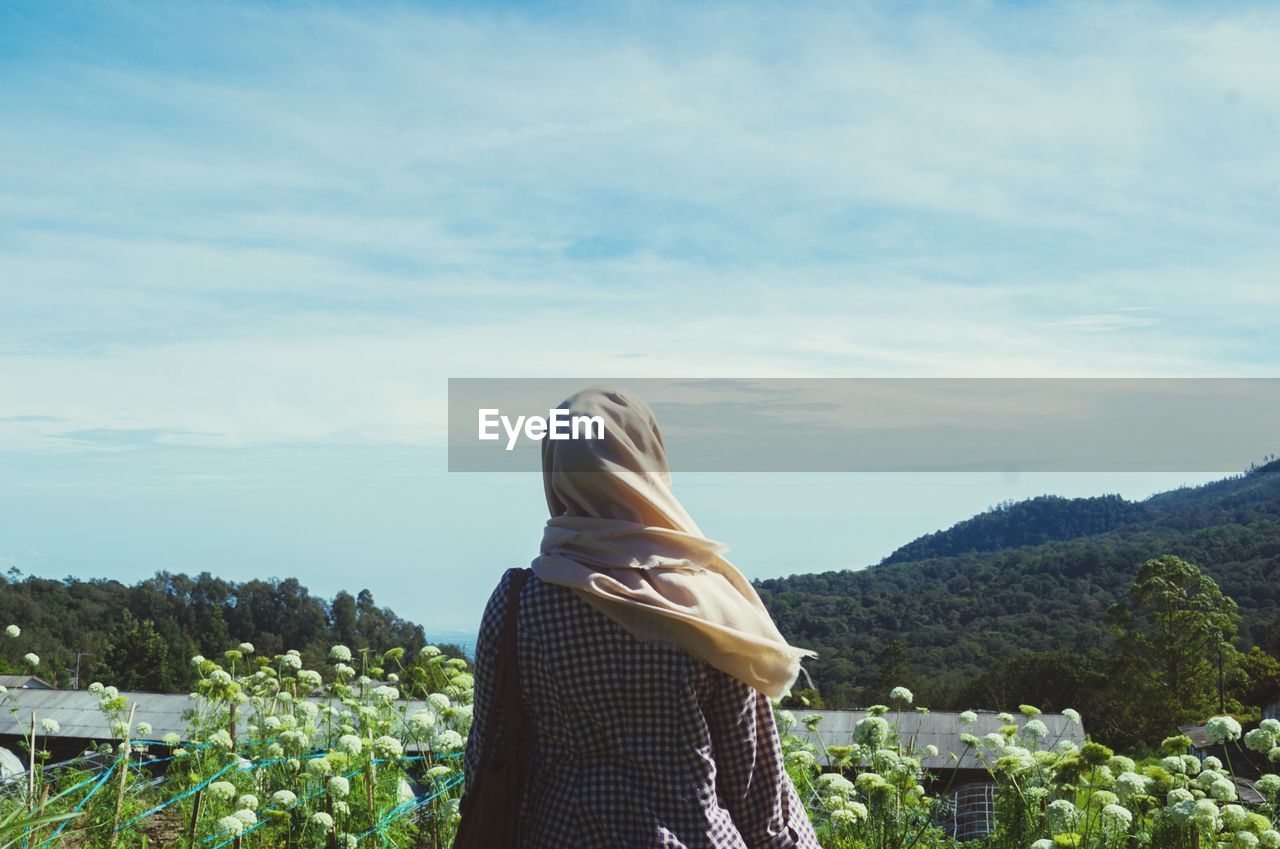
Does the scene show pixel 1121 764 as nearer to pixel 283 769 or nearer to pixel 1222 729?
pixel 1222 729

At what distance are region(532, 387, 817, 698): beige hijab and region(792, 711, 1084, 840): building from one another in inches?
83.3

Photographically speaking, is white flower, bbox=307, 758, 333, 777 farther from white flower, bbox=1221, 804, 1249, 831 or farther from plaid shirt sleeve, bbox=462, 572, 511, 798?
white flower, bbox=1221, 804, 1249, 831

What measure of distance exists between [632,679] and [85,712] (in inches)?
158

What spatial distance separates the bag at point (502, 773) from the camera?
7.30ft

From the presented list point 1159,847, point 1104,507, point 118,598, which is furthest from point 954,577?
point 1159,847

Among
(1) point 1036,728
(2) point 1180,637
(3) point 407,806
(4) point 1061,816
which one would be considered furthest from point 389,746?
(2) point 1180,637

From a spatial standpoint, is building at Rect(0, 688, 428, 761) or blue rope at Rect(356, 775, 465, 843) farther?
building at Rect(0, 688, 428, 761)

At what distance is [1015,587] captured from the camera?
16.4 meters

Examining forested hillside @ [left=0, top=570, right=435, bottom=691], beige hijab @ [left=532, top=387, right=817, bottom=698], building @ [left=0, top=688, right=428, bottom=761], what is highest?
beige hijab @ [left=532, top=387, right=817, bottom=698]

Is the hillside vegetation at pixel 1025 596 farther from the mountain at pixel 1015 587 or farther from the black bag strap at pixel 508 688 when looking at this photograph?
the black bag strap at pixel 508 688

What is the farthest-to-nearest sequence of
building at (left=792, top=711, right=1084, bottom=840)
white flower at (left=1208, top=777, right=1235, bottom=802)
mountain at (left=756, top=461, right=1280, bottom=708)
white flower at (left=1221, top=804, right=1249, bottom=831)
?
mountain at (left=756, top=461, right=1280, bottom=708), building at (left=792, top=711, right=1084, bottom=840), white flower at (left=1208, top=777, right=1235, bottom=802), white flower at (left=1221, top=804, right=1249, bottom=831)

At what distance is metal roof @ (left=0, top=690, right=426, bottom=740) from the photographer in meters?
4.88

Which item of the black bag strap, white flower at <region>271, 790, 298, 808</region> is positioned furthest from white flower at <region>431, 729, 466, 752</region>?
the black bag strap

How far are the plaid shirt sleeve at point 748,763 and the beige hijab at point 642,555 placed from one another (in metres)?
0.05
